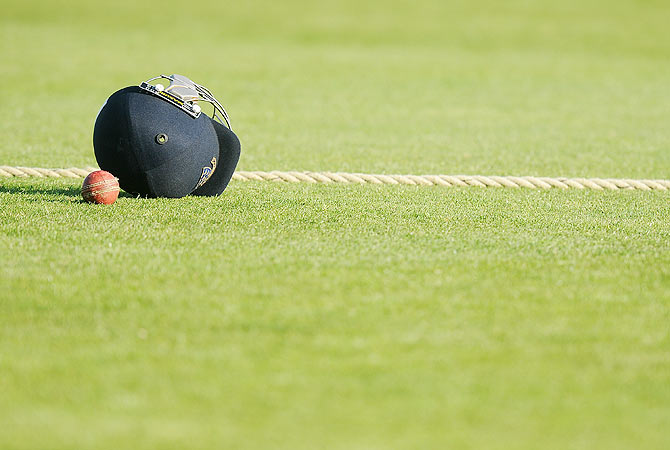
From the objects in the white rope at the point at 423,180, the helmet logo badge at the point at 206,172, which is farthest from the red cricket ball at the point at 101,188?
the white rope at the point at 423,180

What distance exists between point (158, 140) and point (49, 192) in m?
1.67

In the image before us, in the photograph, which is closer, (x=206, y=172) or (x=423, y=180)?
(x=206, y=172)

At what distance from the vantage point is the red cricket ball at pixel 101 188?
6949mm

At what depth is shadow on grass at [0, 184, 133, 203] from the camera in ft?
24.4

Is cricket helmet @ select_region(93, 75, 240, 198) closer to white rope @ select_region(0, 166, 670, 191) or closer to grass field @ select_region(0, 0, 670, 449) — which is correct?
grass field @ select_region(0, 0, 670, 449)

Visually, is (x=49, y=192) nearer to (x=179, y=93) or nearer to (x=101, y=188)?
(x=101, y=188)

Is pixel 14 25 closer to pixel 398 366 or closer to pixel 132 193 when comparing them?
pixel 132 193

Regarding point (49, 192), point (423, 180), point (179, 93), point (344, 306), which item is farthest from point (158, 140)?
point (423, 180)

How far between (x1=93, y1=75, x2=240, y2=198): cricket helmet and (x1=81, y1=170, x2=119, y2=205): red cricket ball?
5.4 inches

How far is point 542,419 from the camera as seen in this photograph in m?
3.53

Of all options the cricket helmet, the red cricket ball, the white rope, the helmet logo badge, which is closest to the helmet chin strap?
the cricket helmet

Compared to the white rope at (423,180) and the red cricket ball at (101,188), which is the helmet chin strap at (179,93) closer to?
the red cricket ball at (101,188)

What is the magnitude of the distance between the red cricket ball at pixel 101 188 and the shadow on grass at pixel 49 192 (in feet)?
1.09

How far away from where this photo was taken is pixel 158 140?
270 inches
